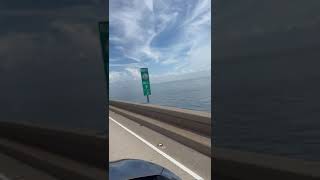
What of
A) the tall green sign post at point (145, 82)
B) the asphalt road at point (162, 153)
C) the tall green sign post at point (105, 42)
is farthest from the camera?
the tall green sign post at point (145, 82)

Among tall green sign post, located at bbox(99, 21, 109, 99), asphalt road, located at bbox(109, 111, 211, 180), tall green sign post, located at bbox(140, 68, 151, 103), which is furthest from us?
tall green sign post, located at bbox(140, 68, 151, 103)

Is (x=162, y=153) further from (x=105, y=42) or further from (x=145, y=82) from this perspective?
(x=145, y=82)

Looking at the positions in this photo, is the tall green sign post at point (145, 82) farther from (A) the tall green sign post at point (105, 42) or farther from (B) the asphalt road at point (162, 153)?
(A) the tall green sign post at point (105, 42)

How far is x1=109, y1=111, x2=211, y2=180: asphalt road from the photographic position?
993 centimetres

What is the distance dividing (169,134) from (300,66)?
621 ft

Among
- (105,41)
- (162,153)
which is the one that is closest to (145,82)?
(162,153)

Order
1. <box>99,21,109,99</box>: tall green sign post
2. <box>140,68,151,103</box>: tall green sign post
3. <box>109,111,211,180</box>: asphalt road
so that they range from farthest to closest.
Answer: <box>140,68,151,103</box>: tall green sign post, <box>109,111,211,180</box>: asphalt road, <box>99,21,109,99</box>: tall green sign post

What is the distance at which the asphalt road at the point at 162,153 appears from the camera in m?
9.93

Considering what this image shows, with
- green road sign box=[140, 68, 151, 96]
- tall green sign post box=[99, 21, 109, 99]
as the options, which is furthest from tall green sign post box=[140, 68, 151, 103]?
tall green sign post box=[99, 21, 109, 99]

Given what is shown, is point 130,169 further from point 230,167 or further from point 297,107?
point 297,107

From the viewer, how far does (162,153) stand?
12625mm

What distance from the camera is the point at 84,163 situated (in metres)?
11.5

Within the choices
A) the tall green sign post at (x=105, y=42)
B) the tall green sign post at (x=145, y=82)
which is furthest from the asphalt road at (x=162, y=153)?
the tall green sign post at (x=145, y=82)

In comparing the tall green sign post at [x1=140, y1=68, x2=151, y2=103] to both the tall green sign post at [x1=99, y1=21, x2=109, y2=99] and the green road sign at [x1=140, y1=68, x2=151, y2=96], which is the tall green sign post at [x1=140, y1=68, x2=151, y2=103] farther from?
the tall green sign post at [x1=99, y1=21, x2=109, y2=99]
